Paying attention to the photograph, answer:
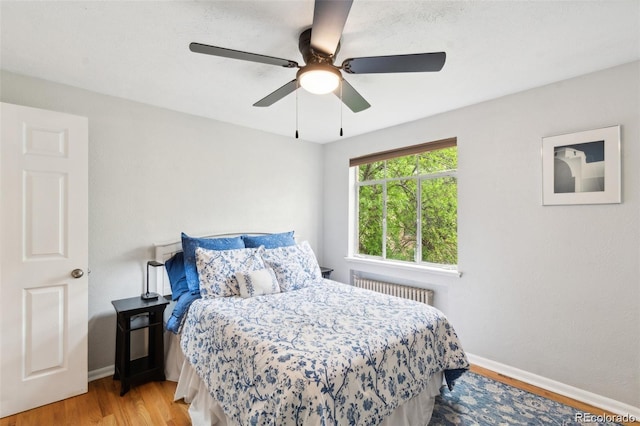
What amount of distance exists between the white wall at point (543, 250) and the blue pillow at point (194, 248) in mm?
2046

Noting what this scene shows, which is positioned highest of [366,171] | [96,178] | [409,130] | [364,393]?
[409,130]

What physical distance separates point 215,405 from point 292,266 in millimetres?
1249

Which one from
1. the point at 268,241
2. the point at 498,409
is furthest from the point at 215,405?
the point at 498,409

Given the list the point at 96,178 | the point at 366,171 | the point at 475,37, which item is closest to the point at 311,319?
the point at 475,37

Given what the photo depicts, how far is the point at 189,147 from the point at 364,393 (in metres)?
2.76

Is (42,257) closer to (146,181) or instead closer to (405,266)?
(146,181)

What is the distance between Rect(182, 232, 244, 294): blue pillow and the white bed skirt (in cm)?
55

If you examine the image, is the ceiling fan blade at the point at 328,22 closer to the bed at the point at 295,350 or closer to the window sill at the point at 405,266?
the bed at the point at 295,350

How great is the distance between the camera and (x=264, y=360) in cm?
152

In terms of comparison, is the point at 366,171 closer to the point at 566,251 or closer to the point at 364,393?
the point at 566,251

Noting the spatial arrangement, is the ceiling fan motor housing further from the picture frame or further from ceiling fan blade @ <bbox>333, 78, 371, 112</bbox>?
the picture frame

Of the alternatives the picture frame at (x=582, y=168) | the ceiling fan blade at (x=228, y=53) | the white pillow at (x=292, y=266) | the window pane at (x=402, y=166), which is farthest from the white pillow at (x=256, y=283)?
the picture frame at (x=582, y=168)

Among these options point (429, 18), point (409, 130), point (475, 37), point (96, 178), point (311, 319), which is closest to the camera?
point (429, 18)

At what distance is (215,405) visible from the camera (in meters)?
1.84
